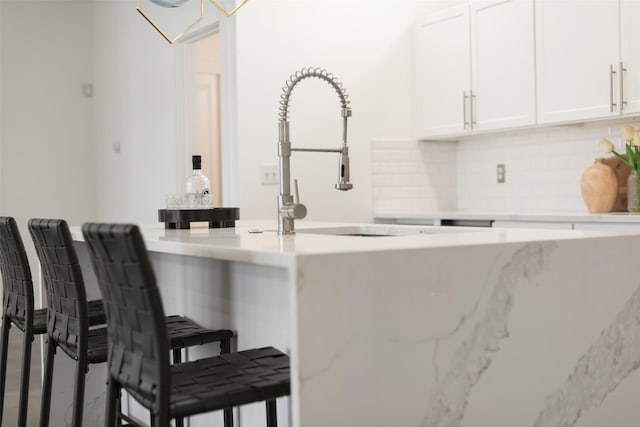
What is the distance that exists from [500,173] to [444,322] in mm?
3415

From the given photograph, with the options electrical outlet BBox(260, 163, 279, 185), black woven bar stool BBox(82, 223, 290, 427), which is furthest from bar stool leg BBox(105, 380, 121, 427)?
electrical outlet BBox(260, 163, 279, 185)

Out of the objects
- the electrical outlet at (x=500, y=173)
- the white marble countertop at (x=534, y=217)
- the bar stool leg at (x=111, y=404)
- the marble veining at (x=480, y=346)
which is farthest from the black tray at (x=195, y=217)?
the electrical outlet at (x=500, y=173)

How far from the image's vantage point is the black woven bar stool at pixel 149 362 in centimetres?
183

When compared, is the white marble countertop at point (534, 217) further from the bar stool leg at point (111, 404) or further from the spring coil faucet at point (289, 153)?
the bar stool leg at point (111, 404)

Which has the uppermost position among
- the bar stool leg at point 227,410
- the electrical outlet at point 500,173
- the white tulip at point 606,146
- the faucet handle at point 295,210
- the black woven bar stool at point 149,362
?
the white tulip at point 606,146

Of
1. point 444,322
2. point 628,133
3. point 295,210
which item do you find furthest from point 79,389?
point 628,133

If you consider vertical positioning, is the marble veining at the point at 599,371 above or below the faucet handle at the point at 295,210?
below

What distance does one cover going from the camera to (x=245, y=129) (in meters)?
4.81

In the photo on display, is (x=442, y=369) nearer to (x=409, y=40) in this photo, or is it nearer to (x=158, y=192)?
(x=409, y=40)

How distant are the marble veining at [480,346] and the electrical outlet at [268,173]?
2865 millimetres

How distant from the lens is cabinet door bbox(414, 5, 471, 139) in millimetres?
5008

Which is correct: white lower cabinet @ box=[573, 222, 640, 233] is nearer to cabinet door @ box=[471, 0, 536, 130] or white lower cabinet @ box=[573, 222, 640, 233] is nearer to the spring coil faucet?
cabinet door @ box=[471, 0, 536, 130]

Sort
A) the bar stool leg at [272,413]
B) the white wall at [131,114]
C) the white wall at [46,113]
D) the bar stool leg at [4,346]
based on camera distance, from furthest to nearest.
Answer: the white wall at [46,113] < the white wall at [131,114] < the bar stool leg at [4,346] < the bar stool leg at [272,413]

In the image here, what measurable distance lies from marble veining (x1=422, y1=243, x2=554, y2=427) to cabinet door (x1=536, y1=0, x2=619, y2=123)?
90.1 inches
